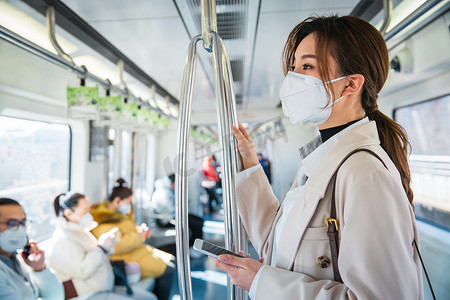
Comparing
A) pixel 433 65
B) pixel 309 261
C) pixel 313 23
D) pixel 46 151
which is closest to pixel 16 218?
pixel 46 151

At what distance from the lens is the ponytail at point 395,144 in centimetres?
74

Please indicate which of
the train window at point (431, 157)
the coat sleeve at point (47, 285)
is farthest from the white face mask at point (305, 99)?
the coat sleeve at point (47, 285)

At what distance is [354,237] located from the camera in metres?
0.52

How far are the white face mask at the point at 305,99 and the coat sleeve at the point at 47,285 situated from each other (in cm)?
203

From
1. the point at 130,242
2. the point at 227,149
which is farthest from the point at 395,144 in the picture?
the point at 130,242

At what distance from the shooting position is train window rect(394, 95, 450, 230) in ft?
6.05

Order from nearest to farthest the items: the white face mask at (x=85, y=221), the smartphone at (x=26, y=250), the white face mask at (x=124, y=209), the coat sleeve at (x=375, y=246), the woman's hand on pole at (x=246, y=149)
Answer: the coat sleeve at (x=375, y=246), the woman's hand on pole at (x=246, y=149), the smartphone at (x=26, y=250), the white face mask at (x=85, y=221), the white face mask at (x=124, y=209)

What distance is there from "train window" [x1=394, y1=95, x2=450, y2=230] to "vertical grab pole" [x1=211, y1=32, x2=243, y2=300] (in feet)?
5.51

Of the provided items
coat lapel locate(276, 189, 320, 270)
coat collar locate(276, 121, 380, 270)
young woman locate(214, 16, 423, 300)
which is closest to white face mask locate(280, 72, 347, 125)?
young woman locate(214, 16, 423, 300)

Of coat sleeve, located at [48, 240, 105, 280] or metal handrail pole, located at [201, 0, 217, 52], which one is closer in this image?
metal handrail pole, located at [201, 0, 217, 52]

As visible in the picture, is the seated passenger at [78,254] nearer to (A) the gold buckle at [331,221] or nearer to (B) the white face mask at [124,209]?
(B) the white face mask at [124,209]

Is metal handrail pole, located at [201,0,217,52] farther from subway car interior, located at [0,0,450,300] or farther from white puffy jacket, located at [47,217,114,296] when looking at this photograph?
white puffy jacket, located at [47,217,114,296]

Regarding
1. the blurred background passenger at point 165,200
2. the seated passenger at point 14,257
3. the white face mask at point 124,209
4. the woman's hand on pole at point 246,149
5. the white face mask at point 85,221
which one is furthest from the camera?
the blurred background passenger at point 165,200

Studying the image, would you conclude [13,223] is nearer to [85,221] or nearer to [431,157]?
[85,221]
